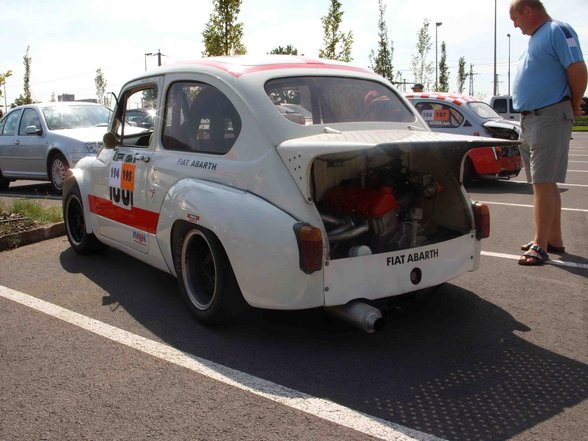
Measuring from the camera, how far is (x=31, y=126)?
35.7ft

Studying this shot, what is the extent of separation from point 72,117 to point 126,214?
7.09m

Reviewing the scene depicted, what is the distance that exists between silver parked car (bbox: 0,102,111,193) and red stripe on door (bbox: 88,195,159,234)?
5.02 meters

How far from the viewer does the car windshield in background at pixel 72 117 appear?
11141mm

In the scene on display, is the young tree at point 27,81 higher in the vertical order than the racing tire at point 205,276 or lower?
higher

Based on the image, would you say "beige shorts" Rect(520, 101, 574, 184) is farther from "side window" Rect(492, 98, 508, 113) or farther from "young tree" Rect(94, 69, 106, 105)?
"young tree" Rect(94, 69, 106, 105)

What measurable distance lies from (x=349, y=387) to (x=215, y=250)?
122 centimetres

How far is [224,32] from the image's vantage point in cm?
1880

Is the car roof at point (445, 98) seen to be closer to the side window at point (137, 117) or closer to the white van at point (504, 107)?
the side window at point (137, 117)

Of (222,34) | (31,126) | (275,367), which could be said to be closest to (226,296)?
(275,367)

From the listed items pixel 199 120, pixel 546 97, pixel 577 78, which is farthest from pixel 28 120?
pixel 577 78

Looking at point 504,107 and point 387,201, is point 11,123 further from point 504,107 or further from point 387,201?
point 504,107

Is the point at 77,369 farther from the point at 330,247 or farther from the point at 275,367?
the point at 330,247

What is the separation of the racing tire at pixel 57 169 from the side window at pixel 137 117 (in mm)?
5499

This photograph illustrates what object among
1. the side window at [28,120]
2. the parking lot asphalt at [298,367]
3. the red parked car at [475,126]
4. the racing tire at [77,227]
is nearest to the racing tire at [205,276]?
the parking lot asphalt at [298,367]
